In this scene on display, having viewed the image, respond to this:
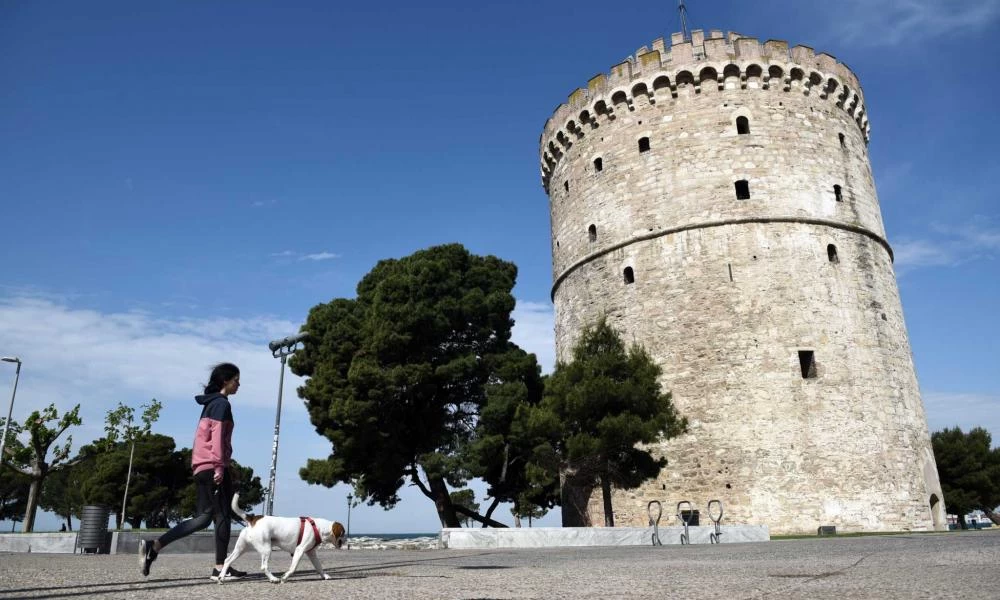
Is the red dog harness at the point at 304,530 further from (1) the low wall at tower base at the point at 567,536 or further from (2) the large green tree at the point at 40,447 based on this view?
(2) the large green tree at the point at 40,447

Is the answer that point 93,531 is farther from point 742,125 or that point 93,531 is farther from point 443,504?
point 742,125

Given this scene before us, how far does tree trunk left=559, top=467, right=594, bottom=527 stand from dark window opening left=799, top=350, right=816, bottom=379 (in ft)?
22.6

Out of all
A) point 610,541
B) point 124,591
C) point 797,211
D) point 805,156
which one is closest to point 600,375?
point 610,541

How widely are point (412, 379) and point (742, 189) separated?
1165 centimetres

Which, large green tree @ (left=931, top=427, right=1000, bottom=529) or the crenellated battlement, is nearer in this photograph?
the crenellated battlement

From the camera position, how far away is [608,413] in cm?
1568

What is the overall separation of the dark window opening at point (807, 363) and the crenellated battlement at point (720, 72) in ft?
28.1

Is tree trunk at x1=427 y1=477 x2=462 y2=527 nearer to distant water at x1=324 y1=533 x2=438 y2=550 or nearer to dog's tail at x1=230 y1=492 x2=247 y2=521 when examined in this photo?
distant water at x1=324 y1=533 x2=438 y2=550

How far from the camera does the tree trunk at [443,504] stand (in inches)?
811

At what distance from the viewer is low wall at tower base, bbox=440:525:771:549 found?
12.7m

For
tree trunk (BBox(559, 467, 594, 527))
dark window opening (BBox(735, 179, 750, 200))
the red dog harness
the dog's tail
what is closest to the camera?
the dog's tail

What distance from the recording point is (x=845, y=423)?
59.8 ft

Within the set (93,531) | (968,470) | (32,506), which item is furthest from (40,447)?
(968,470)

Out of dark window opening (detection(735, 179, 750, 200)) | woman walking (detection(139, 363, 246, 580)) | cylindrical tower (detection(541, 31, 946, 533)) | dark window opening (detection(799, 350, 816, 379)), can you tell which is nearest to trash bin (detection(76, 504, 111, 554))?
woman walking (detection(139, 363, 246, 580))
